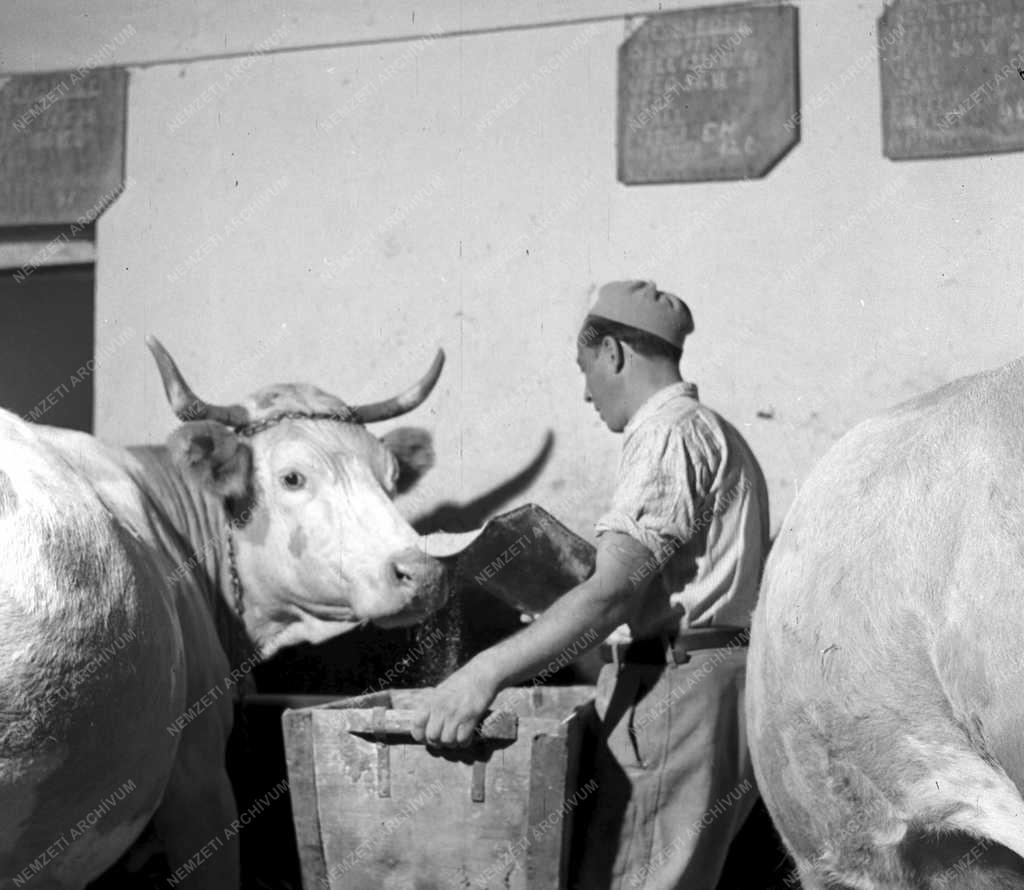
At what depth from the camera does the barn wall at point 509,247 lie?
5613 millimetres

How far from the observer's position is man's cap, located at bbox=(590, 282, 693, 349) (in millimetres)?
3910

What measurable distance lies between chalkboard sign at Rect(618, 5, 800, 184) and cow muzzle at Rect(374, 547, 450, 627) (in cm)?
189

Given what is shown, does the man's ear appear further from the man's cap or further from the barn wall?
the barn wall

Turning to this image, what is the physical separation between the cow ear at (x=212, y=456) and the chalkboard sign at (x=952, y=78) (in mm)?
2758

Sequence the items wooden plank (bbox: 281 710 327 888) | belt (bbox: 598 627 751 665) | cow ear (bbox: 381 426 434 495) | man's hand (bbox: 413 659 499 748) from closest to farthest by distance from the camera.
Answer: man's hand (bbox: 413 659 499 748)
wooden plank (bbox: 281 710 327 888)
belt (bbox: 598 627 751 665)
cow ear (bbox: 381 426 434 495)

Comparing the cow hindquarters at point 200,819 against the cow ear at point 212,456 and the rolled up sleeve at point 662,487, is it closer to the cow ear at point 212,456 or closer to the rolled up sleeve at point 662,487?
the cow ear at point 212,456

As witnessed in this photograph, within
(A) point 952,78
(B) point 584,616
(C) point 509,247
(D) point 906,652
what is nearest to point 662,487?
(B) point 584,616

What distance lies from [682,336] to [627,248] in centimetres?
200

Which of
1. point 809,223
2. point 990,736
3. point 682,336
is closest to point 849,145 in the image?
point 809,223

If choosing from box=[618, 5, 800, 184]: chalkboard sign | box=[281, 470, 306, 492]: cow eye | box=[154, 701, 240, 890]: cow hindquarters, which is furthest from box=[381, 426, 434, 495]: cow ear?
box=[154, 701, 240, 890]: cow hindquarters

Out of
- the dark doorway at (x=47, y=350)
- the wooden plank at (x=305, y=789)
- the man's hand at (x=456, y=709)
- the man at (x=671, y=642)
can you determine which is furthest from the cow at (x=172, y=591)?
the dark doorway at (x=47, y=350)

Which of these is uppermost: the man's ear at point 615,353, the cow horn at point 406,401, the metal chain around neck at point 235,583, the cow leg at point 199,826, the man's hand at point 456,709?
the cow horn at point 406,401

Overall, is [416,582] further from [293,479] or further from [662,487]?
[662,487]

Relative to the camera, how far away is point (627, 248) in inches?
233
